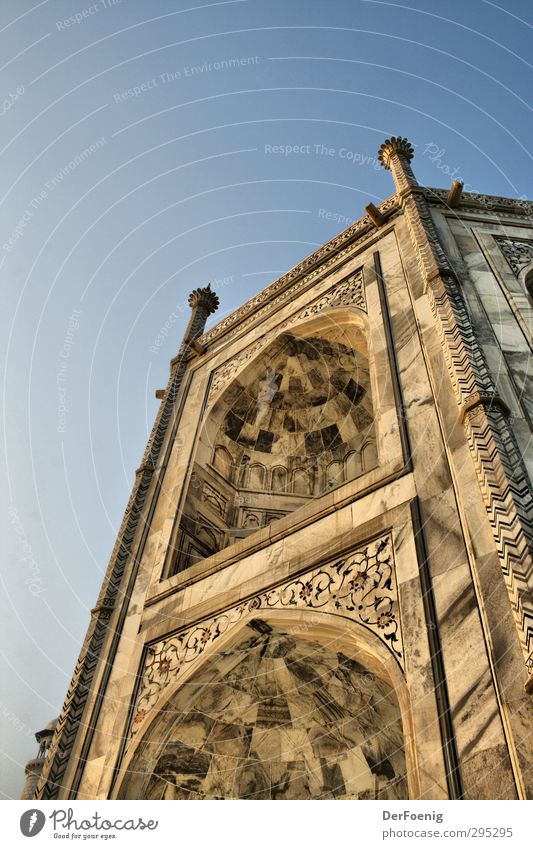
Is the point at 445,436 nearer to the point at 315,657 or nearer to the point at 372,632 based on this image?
the point at 372,632

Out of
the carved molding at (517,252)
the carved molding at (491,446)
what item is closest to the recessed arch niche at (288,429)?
the carved molding at (517,252)

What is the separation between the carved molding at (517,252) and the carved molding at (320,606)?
3869 millimetres

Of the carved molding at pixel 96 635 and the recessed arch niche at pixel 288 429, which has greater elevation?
the recessed arch niche at pixel 288 429

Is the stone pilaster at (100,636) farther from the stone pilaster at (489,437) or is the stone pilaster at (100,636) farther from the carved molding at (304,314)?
the stone pilaster at (489,437)

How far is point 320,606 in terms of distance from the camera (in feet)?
16.1

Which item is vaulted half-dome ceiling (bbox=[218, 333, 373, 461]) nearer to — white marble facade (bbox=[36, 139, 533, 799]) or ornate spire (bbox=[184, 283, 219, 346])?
white marble facade (bbox=[36, 139, 533, 799])

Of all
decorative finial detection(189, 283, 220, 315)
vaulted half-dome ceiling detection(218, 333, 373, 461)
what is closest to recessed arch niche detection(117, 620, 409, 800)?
vaulted half-dome ceiling detection(218, 333, 373, 461)

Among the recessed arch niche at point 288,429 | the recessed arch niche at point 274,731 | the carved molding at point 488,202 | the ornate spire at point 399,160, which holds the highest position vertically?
the ornate spire at point 399,160

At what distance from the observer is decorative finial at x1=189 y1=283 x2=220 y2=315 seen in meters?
12.0

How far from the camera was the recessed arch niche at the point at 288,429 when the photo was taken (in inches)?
327

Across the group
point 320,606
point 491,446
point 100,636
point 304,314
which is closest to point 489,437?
point 491,446

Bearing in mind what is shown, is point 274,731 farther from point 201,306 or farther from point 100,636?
point 201,306

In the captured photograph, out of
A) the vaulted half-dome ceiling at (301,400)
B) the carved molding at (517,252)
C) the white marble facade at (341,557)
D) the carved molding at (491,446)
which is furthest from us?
the vaulted half-dome ceiling at (301,400)

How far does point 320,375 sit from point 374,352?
8.61ft
